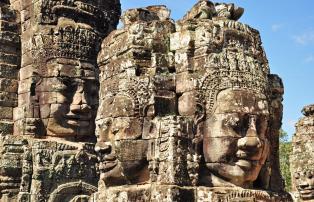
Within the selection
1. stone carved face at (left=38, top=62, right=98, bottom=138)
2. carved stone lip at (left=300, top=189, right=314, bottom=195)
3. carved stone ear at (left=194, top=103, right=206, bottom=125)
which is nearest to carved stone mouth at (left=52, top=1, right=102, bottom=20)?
stone carved face at (left=38, top=62, right=98, bottom=138)

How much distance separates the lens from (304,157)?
15.7 m

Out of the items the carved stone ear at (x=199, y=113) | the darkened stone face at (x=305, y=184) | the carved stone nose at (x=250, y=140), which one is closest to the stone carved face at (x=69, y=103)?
the darkened stone face at (x=305, y=184)

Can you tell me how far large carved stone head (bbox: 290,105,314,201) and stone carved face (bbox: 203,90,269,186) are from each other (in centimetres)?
602

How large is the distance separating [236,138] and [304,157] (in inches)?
265

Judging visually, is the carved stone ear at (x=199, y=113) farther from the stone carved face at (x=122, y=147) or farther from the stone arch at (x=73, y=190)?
the stone arch at (x=73, y=190)

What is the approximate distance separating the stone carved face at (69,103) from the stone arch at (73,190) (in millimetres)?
1366

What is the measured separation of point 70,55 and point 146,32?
610cm

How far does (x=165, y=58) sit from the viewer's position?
1026 cm

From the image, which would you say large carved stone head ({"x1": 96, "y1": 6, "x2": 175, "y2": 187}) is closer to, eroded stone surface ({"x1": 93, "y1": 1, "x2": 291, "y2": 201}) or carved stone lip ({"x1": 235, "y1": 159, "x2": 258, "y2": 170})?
eroded stone surface ({"x1": 93, "y1": 1, "x2": 291, "y2": 201})

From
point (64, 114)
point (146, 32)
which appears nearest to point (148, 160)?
point (146, 32)

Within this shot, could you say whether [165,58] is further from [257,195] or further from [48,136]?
[48,136]

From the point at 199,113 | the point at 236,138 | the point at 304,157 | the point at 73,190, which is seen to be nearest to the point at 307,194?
the point at 304,157

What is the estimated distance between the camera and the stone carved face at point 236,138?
9.46m

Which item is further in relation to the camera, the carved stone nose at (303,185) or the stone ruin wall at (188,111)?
the carved stone nose at (303,185)
